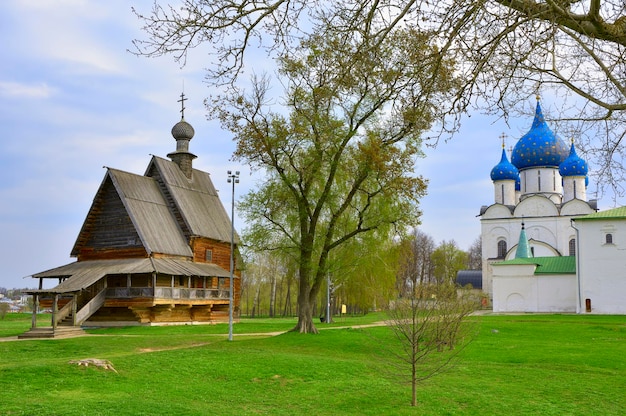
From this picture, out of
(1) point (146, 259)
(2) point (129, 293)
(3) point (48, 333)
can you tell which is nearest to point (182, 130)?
(1) point (146, 259)

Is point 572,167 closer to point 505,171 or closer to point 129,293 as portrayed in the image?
point 505,171

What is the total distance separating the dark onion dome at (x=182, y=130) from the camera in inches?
1711

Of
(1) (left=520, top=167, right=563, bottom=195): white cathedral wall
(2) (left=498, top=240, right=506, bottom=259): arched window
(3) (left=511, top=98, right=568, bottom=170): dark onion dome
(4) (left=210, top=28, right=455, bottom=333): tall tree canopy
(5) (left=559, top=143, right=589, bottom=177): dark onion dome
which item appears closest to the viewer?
(4) (left=210, top=28, right=455, bottom=333): tall tree canopy

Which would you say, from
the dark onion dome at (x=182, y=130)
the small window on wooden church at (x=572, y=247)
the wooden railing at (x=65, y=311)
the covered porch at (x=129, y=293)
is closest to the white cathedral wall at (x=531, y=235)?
the small window on wooden church at (x=572, y=247)

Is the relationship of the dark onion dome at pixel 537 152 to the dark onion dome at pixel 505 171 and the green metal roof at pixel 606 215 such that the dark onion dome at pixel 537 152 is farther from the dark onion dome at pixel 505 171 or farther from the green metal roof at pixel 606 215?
the green metal roof at pixel 606 215

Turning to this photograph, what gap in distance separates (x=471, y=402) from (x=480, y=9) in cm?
993

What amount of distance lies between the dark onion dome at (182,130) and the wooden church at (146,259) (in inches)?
104

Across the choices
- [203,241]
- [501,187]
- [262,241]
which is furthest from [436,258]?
[262,241]

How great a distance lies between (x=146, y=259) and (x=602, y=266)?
33.1 meters

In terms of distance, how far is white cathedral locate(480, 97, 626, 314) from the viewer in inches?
1828

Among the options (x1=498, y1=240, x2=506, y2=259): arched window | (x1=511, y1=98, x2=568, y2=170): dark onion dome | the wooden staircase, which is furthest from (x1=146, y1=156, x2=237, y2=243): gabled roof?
(x1=511, y1=98, x2=568, y2=170): dark onion dome

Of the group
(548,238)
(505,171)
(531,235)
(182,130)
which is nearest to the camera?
(182,130)

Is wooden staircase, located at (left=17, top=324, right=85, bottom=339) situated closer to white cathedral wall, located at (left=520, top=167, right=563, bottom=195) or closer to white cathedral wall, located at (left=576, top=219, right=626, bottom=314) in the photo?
white cathedral wall, located at (left=576, top=219, right=626, bottom=314)

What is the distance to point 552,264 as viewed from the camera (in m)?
52.1
